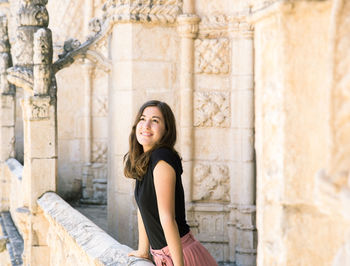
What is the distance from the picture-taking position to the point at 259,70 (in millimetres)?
1570

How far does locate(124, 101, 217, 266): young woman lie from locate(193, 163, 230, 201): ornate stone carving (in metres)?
2.45

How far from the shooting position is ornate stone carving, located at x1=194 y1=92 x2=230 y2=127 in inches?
211

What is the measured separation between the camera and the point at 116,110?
557 cm

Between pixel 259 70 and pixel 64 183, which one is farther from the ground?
pixel 259 70

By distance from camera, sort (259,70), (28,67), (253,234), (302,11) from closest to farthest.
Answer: (302,11) < (259,70) < (253,234) < (28,67)

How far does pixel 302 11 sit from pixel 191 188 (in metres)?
4.09

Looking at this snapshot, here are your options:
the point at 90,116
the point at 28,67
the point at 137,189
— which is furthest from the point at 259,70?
the point at 90,116

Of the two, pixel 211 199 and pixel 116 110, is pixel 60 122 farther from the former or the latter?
pixel 211 199

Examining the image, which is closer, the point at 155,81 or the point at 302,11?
the point at 302,11

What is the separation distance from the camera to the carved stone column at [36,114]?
5824mm

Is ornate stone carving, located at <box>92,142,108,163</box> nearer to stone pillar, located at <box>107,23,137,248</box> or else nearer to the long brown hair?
stone pillar, located at <box>107,23,137,248</box>

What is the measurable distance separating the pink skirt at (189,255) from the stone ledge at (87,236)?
20 cm

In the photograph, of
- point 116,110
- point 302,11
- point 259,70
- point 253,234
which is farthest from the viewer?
point 116,110

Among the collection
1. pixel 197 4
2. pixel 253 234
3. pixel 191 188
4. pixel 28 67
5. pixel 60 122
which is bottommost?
pixel 253 234
